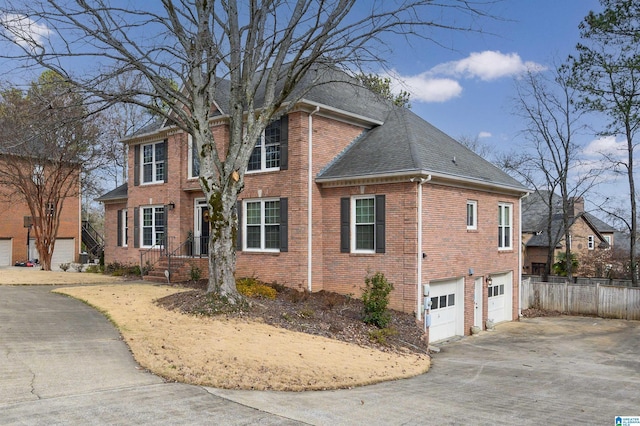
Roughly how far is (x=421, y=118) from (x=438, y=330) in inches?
380

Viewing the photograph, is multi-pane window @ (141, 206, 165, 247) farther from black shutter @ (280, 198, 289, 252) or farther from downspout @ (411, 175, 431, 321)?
downspout @ (411, 175, 431, 321)

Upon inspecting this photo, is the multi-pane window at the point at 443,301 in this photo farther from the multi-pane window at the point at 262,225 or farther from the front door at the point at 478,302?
the multi-pane window at the point at 262,225

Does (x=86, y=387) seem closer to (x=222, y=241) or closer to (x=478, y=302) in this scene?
(x=222, y=241)

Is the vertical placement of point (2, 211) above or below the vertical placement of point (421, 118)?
below

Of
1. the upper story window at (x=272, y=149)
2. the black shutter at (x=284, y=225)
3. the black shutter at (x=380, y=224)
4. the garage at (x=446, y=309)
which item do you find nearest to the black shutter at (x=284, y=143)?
the upper story window at (x=272, y=149)

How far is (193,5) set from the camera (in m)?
13.7

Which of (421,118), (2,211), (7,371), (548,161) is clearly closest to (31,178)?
(2,211)

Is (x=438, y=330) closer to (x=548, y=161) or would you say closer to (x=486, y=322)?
(x=486, y=322)

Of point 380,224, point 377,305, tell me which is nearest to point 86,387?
point 377,305

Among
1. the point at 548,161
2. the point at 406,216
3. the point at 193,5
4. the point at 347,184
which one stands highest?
the point at 193,5

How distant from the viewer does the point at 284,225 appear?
17188mm

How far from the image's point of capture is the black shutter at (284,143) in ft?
56.7

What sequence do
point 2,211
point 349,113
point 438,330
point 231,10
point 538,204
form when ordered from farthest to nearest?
point 538,204 → point 2,211 → point 349,113 → point 438,330 → point 231,10

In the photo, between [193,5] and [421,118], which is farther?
[421,118]
